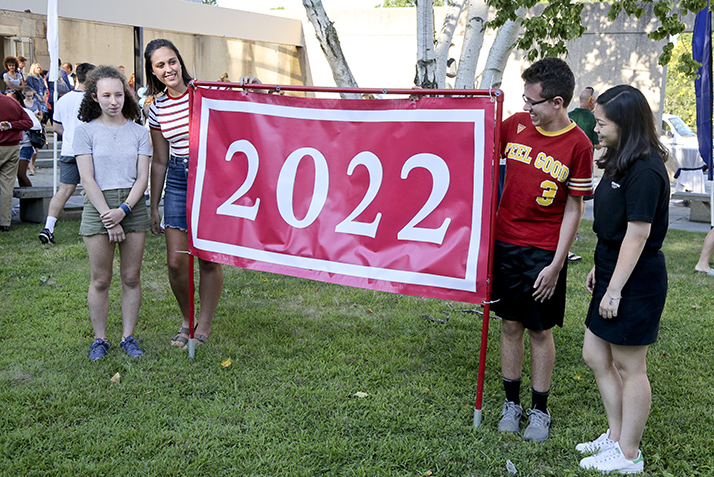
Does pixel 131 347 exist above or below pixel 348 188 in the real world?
below

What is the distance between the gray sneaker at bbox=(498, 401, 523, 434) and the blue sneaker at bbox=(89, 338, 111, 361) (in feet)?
8.75

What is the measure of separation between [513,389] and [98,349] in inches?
109

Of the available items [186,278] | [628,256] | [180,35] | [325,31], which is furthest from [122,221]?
[180,35]

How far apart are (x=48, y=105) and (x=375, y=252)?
15.0m

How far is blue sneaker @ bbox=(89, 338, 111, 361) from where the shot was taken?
435 centimetres

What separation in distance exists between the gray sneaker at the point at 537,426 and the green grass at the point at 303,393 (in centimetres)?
7

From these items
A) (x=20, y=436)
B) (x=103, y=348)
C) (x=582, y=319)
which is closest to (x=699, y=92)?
(x=582, y=319)

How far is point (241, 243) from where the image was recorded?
4125mm

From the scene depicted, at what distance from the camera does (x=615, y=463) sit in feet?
10.2

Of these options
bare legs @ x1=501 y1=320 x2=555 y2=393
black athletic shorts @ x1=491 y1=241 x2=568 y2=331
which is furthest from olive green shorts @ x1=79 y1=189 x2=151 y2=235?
bare legs @ x1=501 y1=320 x2=555 y2=393

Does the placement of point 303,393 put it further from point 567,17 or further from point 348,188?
point 567,17

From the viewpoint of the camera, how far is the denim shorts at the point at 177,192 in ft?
14.5

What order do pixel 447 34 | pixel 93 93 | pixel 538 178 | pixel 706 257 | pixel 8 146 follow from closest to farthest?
pixel 538 178 < pixel 93 93 < pixel 706 257 < pixel 447 34 < pixel 8 146

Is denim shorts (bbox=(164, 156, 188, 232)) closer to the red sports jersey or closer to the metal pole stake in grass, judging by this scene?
the metal pole stake in grass
